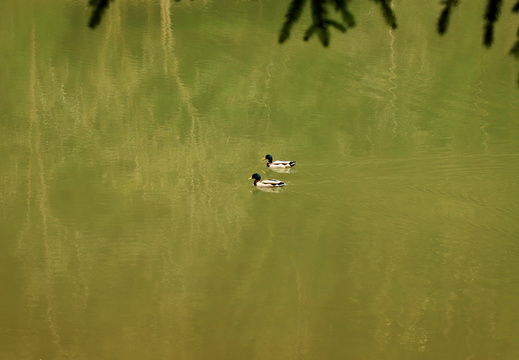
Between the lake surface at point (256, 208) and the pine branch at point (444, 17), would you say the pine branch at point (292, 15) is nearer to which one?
the pine branch at point (444, 17)

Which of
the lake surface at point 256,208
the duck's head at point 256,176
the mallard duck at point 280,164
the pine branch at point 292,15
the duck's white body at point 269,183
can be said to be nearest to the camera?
the pine branch at point 292,15

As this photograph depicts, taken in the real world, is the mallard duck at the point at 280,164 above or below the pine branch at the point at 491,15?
below

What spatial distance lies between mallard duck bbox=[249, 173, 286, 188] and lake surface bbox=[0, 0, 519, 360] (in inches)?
4.4

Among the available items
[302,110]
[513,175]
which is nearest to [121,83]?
[302,110]

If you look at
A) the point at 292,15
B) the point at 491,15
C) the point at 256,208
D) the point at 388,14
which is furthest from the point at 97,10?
the point at 256,208

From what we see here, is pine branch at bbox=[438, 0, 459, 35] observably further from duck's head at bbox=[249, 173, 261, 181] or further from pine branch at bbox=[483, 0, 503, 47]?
duck's head at bbox=[249, 173, 261, 181]

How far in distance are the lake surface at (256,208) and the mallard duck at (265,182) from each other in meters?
0.11

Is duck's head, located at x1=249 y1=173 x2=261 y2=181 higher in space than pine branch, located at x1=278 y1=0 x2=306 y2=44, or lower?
lower

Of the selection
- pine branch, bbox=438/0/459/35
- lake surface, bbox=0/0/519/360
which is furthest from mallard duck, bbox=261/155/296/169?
pine branch, bbox=438/0/459/35

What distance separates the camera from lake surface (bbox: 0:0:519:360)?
22.3 feet

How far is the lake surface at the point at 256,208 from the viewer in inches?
268

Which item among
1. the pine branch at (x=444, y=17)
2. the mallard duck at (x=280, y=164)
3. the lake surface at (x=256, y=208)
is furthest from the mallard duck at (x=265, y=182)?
the pine branch at (x=444, y=17)

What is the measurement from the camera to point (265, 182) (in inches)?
379

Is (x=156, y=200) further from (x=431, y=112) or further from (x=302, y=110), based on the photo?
(x=431, y=112)
